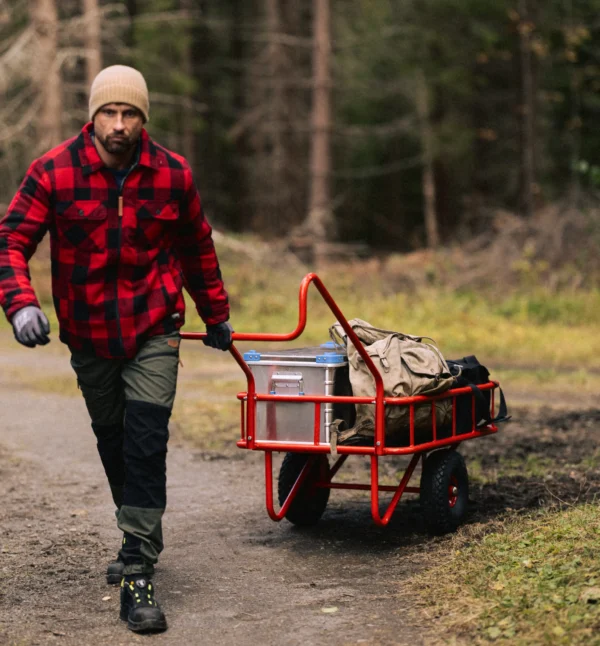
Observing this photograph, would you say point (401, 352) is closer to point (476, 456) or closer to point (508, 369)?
point (476, 456)

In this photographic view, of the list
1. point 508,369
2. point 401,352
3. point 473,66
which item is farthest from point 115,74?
point 473,66

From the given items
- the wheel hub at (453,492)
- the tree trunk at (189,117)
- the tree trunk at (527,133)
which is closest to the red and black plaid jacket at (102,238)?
the wheel hub at (453,492)

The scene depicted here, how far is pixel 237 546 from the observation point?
6.08m

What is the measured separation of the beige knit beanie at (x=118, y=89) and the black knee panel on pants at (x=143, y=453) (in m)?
1.24

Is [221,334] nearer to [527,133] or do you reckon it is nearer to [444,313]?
[444,313]

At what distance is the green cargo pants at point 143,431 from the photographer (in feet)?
15.6

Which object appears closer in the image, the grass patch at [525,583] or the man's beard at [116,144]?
the grass patch at [525,583]

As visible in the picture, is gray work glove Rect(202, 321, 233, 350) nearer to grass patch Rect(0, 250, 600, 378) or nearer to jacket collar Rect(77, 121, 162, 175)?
jacket collar Rect(77, 121, 162, 175)

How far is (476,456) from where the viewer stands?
337 inches

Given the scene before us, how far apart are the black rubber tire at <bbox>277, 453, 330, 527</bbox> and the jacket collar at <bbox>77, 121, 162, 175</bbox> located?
2.12m

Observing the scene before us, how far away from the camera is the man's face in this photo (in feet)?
15.4

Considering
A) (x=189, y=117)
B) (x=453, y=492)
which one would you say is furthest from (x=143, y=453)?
(x=189, y=117)

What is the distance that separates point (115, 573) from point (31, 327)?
4.99 feet

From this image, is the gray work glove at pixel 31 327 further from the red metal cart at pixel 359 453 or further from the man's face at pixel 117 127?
the red metal cart at pixel 359 453
